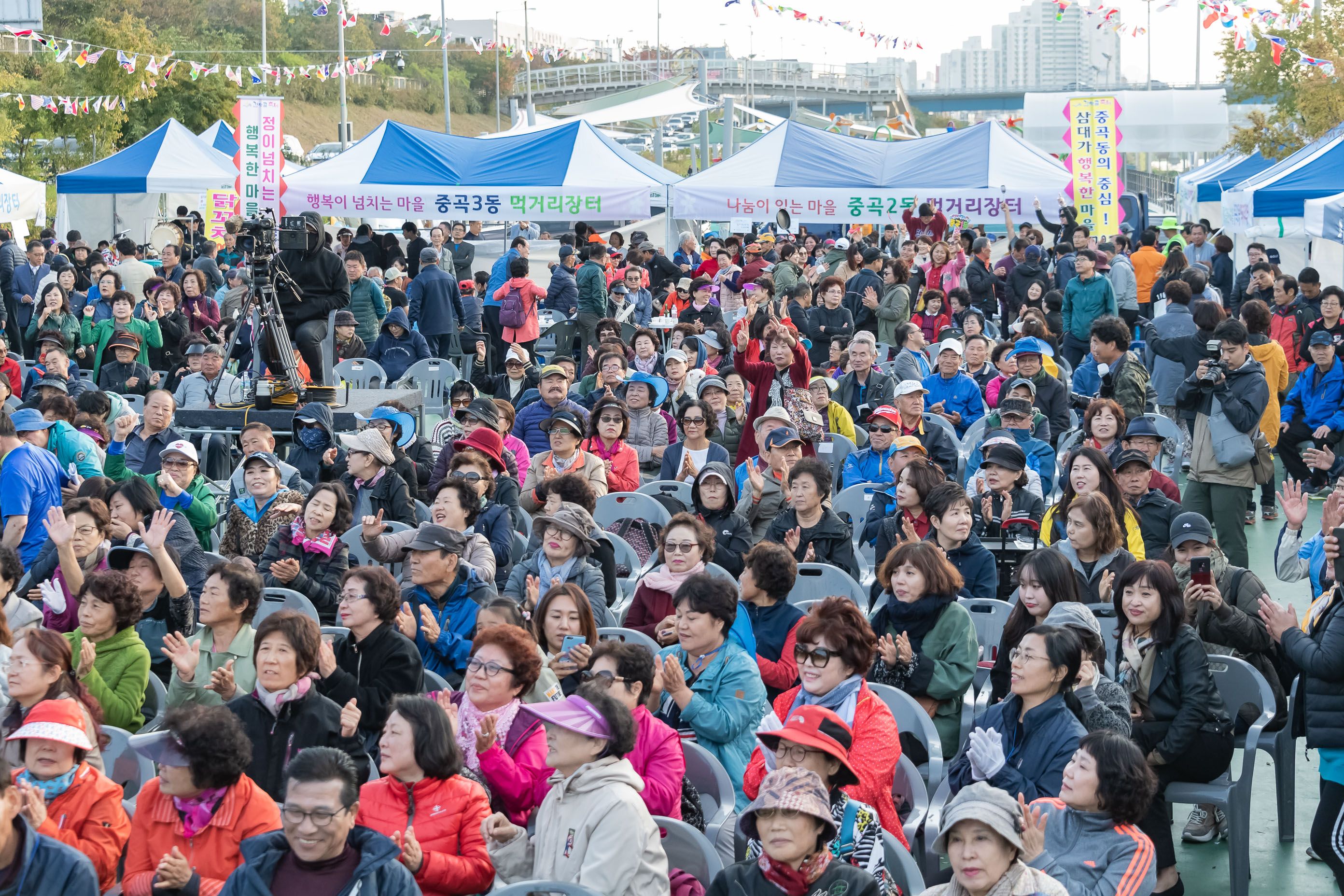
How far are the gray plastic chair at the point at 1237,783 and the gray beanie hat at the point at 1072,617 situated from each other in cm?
51

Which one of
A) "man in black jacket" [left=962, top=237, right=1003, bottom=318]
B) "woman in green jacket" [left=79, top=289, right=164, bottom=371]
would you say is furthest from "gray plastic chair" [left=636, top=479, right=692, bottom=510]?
"man in black jacket" [left=962, top=237, right=1003, bottom=318]

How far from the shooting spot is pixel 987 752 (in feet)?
13.0

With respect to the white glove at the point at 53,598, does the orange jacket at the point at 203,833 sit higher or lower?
lower

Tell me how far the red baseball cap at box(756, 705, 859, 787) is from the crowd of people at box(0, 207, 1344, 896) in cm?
1

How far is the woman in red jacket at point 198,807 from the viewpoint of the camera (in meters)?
3.53

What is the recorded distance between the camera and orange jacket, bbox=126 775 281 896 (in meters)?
3.58

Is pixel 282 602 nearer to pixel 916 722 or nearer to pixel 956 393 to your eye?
pixel 916 722

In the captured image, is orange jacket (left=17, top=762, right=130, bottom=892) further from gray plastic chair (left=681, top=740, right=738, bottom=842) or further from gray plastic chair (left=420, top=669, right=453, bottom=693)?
gray plastic chair (left=681, top=740, right=738, bottom=842)

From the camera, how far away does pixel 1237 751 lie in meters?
4.93

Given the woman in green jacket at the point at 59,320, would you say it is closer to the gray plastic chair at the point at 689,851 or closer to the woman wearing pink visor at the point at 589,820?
the woman wearing pink visor at the point at 589,820

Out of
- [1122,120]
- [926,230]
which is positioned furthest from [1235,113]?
[926,230]

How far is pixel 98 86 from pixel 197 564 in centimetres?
2985

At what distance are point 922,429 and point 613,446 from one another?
1816 mm

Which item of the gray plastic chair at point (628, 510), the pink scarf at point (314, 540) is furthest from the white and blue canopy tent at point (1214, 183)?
the pink scarf at point (314, 540)
